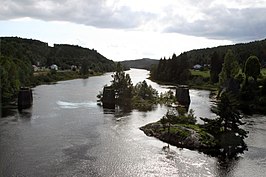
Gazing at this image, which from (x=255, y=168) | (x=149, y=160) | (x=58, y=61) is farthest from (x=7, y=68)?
(x=58, y=61)

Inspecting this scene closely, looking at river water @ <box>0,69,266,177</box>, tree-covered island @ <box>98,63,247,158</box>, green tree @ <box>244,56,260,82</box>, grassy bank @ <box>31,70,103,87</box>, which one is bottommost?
river water @ <box>0,69,266,177</box>

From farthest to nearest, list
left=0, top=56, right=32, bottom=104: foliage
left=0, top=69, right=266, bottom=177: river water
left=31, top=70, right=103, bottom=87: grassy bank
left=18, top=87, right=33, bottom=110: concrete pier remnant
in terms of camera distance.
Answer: left=31, top=70, right=103, bottom=87: grassy bank → left=0, top=56, right=32, bottom=104: foliage → left=18, top=87, right=33, bottom=110: concrete pier remnant → left=0, top=69, right=266, bottom=177: river water

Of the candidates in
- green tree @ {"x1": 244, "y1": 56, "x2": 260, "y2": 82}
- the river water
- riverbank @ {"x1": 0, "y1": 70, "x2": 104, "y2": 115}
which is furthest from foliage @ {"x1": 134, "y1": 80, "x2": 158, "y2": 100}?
riverbank @ {"x1": 0, "y1": 70, "x2": 104, "y2": 115}

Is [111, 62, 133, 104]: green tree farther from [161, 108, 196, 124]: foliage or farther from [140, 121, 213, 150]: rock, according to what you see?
[140, 121, 213, 150]: rock

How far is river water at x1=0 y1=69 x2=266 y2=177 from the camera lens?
3097 centimetres

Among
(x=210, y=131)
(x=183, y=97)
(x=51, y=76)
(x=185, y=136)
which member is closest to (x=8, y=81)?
(x=183, y=97)

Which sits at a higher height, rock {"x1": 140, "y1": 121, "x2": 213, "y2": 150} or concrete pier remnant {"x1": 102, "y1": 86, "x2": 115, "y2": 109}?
concrete pier remnant {"x1": 102, "y1": 86, "x2": 115, "y2": 109}

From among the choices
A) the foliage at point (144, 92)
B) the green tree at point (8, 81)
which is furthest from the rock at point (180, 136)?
the green tree at point (8, 81)

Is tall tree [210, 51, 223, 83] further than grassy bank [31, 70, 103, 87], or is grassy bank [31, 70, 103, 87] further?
grassy bank [31, 70, 103, 87]

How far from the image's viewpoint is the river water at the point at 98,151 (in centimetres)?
3097

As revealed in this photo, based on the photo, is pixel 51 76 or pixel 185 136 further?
pixel 51 76

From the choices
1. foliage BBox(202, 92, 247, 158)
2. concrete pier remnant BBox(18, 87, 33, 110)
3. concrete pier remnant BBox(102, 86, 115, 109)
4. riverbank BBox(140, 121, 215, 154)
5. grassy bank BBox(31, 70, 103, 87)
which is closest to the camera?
foliage BBox(202, 92, 247, 158)

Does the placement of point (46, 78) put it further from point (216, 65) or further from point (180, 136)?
point (180, 136)

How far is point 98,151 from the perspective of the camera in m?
36.5
